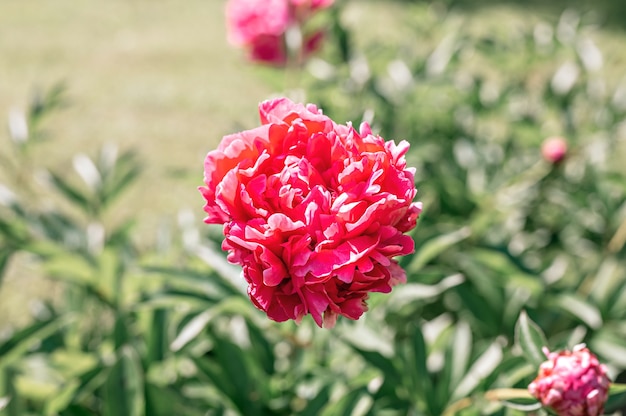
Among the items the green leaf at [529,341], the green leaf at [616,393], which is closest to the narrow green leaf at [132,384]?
the green leaf at [529,341]

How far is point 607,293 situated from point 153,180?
2.38 meters

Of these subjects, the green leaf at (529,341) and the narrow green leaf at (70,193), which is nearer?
the green leaf at (529,341)

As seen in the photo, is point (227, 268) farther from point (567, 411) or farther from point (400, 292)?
point (567, 411)

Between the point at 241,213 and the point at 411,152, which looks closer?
the point at 241,213

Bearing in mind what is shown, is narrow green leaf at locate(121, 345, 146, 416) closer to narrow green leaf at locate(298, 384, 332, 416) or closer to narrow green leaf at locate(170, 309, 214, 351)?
narrow green leaf at locate(170, 309, 214, 351)

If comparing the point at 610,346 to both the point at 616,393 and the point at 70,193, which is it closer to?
the point at 616,393

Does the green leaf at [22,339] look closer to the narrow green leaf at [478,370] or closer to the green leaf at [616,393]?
the narrow green leaf at [478,370]

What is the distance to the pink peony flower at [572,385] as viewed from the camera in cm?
Result: 94

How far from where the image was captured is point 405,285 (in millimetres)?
1422

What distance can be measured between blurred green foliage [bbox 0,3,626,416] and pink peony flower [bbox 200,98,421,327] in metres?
0.30

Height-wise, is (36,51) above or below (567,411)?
below

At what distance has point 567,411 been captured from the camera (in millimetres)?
948

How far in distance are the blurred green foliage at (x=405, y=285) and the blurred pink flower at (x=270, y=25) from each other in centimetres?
13

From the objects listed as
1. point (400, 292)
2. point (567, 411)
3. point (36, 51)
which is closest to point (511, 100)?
point (400, 292)
